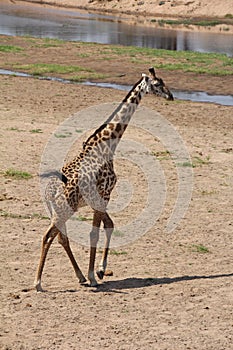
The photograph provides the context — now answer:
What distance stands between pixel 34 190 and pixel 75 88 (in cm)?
1197

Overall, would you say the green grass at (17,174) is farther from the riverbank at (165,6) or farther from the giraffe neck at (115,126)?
the riverbank at (165,6)

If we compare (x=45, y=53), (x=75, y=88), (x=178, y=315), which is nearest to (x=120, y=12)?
(x=45, y=53)

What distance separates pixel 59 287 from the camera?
873 centimetres

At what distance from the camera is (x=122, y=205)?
40.2ft

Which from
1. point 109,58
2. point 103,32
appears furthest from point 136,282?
point 103,32

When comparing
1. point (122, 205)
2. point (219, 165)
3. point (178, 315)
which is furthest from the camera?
point (219, 165)

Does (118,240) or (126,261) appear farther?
(118,240)

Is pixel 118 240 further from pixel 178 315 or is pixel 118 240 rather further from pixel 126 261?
pixel 178 315

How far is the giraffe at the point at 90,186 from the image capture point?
28.3 ft

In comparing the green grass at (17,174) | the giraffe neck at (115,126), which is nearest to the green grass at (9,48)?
the green grass at (17,174)

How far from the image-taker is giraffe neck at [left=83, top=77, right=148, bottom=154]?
30.5ft

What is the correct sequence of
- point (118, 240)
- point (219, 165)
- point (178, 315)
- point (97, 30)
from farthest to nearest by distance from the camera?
point (97, 30) < point (219, 165) < point (118, 240) < point (178, 315)

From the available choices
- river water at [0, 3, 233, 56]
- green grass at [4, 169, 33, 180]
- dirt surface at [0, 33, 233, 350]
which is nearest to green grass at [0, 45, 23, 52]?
river water at [0, 3, 233, 56]

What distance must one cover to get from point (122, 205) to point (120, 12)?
65.3 meters
